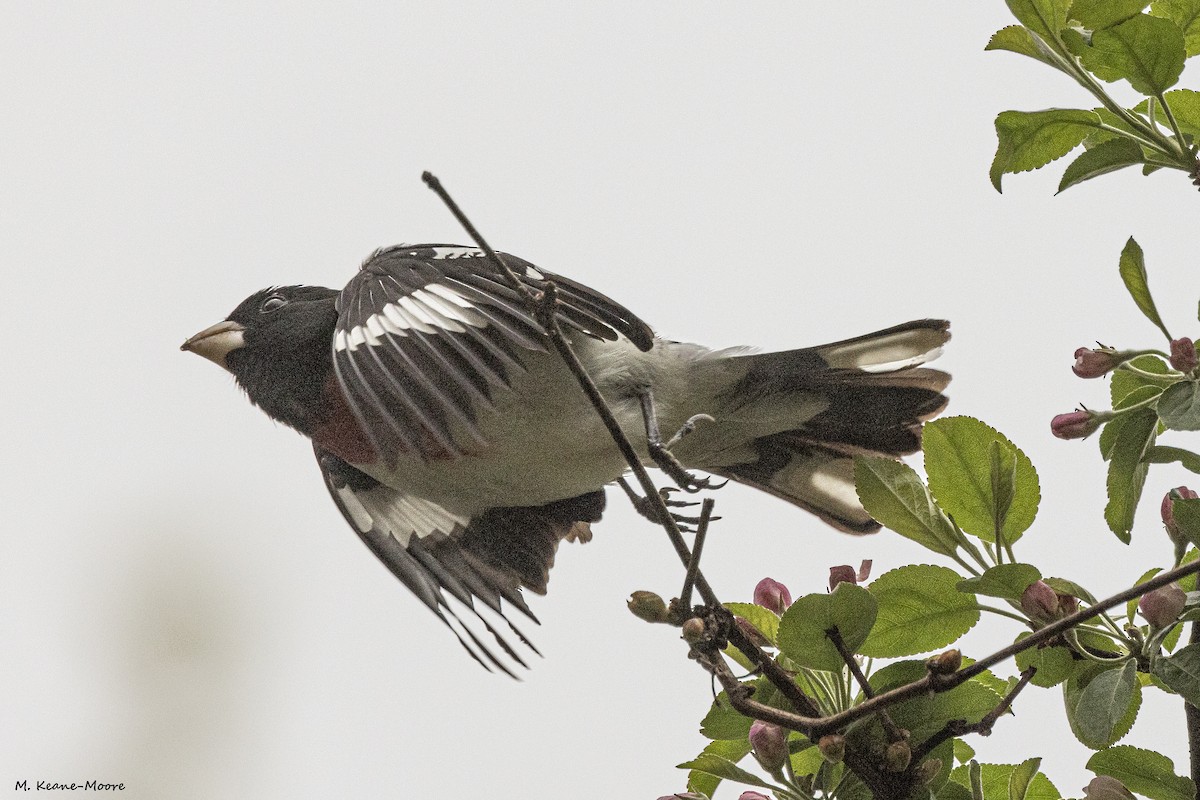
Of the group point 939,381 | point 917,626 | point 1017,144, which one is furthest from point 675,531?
point 939,381

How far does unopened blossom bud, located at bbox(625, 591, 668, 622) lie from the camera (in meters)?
1.43

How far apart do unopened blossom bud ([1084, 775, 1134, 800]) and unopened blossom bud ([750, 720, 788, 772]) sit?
0.36m

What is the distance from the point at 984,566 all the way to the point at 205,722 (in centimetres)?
144

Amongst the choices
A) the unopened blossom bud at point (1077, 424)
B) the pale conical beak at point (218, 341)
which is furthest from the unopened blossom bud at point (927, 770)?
the pale conical beak at point (218, 341)

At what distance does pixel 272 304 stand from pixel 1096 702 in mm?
2601

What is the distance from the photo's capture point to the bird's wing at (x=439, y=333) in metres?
2.38

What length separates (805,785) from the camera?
151cm

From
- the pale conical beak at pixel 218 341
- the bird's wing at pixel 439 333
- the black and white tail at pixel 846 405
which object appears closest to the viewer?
the bird's wing at pixel 439 333

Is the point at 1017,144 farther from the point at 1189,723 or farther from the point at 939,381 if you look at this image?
the point at 939,381

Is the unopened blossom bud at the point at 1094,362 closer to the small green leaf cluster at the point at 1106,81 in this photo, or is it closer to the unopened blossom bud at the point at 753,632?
the small green leaf cluster at the point at 1106,81

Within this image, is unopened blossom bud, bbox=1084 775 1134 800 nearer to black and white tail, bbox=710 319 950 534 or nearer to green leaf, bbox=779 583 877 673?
green leaf, bbox=779 583 877 673

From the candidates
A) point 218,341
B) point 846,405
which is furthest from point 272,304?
point 846,405

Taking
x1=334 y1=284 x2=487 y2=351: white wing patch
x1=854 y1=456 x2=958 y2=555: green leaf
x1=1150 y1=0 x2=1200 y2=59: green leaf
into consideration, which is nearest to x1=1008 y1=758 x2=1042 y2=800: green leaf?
x1=854 y1=456 x2=958 y2=555: green leaf

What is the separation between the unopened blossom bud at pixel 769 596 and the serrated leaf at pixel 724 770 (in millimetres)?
249
